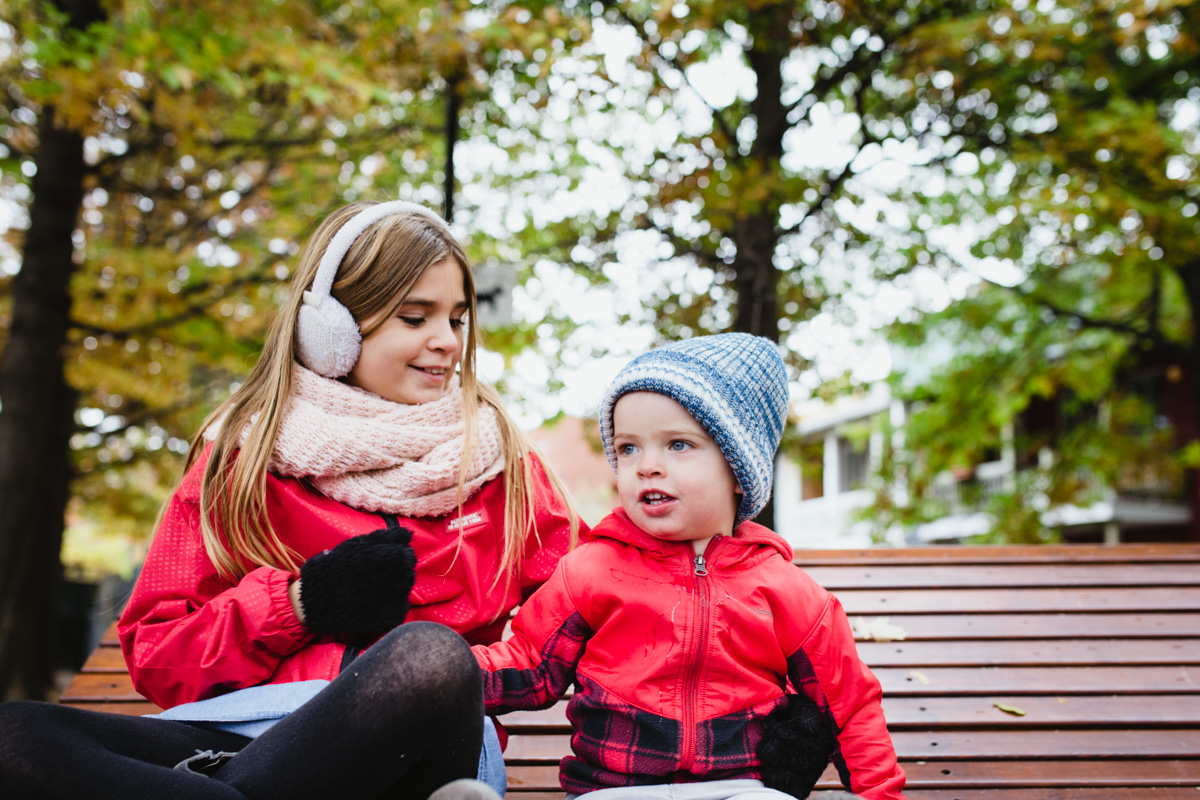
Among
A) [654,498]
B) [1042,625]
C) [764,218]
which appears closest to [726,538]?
[654,498]

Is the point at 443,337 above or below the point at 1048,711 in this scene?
above

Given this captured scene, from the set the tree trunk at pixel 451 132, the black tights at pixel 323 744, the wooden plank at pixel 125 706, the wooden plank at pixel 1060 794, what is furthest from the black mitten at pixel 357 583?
the tree trunk at pixel 451 132

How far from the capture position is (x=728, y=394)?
2033 mm

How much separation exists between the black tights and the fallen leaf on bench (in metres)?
1.85

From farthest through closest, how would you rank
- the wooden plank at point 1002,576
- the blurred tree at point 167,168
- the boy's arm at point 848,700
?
the blurred tree at point 167,168
the wooden plank at point 1002,576
the boy's arm at point 848,700

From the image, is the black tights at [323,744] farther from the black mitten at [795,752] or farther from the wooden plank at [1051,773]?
the wooden plank at [1051,773]

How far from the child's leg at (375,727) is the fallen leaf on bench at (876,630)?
190cm

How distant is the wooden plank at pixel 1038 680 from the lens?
9.45 feet

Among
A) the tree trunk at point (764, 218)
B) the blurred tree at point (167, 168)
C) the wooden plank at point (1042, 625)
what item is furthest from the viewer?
the tree trunk at point (764, 218)

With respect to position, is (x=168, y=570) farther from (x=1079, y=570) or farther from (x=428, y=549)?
(x=1079, y=570)

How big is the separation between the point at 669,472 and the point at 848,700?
630mm

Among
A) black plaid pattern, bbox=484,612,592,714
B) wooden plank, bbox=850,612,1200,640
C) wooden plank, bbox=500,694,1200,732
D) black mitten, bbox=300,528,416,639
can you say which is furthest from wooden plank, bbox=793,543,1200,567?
black mitten, bbox=300,528,416,639

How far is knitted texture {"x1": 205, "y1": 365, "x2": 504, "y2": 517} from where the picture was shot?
2.17 metres

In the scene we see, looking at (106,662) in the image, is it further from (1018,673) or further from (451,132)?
(451,132)
